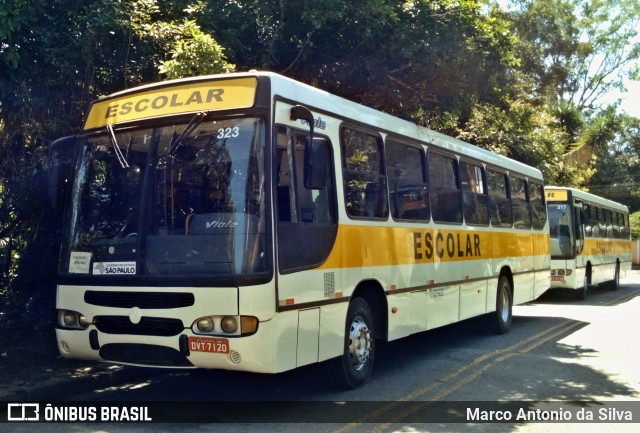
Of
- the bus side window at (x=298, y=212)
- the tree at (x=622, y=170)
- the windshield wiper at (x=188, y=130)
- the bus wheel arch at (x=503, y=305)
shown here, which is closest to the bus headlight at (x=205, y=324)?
the bus side window at (x=298, y=212)

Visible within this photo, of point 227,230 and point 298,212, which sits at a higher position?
point 298,212

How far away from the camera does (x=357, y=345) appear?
24.4ft

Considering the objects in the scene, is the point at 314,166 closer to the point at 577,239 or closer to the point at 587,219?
the point at 577,239

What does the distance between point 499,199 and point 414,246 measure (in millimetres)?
4022

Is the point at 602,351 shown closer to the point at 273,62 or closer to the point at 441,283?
the point at 441,283

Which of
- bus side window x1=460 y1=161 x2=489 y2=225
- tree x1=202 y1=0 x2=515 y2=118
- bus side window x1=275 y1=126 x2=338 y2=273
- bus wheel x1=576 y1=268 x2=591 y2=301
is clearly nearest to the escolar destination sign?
bus side window x1=275 y1=126 x2=338 y2=273

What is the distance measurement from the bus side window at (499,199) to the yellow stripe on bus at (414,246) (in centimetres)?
24

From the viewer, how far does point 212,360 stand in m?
5.91

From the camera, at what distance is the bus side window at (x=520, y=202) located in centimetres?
1306

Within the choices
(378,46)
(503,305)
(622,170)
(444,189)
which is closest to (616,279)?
(503,305)

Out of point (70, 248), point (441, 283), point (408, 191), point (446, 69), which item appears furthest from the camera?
point (446, 69)

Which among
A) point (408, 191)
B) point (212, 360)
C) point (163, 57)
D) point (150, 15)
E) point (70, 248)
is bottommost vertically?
point (212, 360)

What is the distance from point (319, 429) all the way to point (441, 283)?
13.4ft

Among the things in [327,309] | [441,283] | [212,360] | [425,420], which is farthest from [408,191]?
[212,360]
